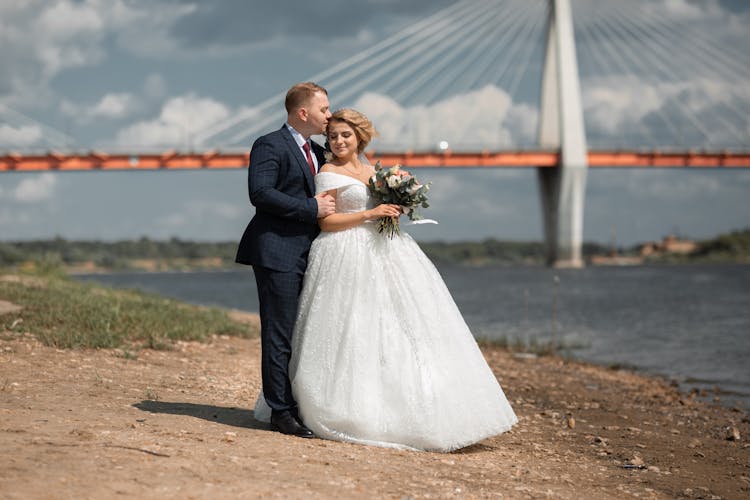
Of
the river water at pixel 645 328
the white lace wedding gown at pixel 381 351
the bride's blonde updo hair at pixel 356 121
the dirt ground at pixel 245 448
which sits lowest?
the river water at pixel 645 328

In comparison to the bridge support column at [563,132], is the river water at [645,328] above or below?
below

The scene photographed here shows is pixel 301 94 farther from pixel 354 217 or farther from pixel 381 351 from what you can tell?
pixel 381 351

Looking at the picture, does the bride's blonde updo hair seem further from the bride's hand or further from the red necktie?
the bride's hand

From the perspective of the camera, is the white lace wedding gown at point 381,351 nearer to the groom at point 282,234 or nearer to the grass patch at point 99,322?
the groom at point 282,234

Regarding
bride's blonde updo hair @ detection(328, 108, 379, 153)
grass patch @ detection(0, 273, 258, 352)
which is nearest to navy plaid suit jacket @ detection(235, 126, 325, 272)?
bride's blonde updo hair @ detection(328, 108, 379, 153)

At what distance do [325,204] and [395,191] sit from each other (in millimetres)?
374

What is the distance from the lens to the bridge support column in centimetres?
4862

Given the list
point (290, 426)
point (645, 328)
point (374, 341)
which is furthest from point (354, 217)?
point (645, 328)

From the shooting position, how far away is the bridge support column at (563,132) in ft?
160

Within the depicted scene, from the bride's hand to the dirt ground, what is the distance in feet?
3.94

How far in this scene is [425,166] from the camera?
4488cm

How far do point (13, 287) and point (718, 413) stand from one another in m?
8.22

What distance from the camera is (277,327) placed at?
16.1 feet

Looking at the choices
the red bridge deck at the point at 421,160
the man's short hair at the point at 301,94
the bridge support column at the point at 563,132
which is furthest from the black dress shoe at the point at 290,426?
the bridge support column at the point at 563,132
